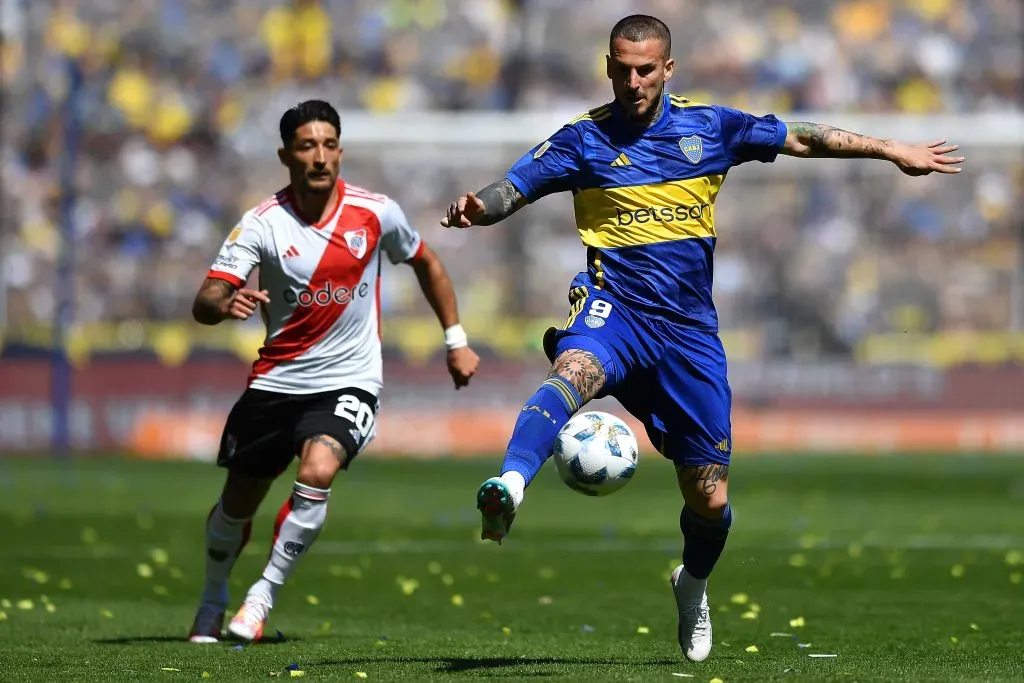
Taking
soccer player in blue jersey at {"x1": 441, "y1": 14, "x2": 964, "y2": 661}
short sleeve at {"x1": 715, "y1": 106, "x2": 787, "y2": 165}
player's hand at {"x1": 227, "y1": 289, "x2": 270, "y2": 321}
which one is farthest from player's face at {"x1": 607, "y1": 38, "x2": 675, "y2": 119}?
player's hand at {"x1": 227, "y1": 289, "x2": 270, "y2": 321}

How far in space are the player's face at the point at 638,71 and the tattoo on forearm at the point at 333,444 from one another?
2.07 m

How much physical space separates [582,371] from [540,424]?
11.6 inches

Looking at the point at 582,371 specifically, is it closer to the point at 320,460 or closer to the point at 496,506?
the point at 496,506

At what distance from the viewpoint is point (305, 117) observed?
756cm

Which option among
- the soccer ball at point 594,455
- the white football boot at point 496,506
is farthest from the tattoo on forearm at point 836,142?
the white football boot at point 496,506

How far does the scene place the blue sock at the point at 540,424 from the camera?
5898 mm

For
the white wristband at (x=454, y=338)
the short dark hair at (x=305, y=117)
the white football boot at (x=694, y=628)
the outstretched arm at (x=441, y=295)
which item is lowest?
the white football boot at (x=694, y=628)

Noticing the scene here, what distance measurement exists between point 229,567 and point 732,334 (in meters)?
16.8

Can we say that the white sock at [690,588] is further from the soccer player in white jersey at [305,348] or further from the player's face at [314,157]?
the player's face at [314,157]

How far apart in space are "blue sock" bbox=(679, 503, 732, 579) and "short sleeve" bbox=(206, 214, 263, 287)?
87.1 inches

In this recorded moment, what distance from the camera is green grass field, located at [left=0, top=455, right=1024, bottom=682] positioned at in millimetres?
6605

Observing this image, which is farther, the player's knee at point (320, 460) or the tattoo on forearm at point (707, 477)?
the player's knee at point (320, 460)

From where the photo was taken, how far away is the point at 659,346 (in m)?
6.48

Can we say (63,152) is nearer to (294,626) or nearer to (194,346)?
(194,346)
